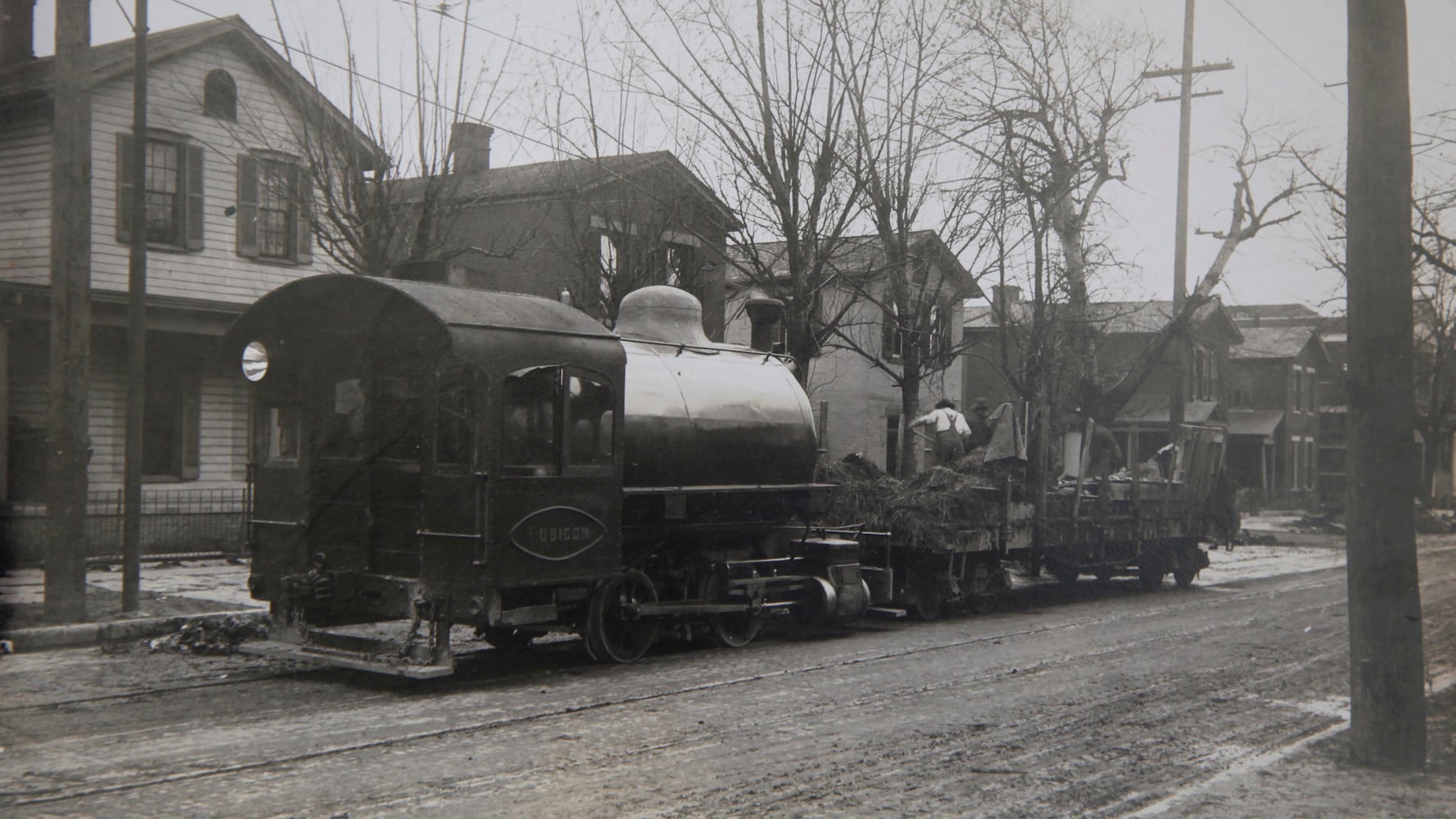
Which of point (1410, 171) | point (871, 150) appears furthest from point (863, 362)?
point (1410, 171)

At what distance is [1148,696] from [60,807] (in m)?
7.25

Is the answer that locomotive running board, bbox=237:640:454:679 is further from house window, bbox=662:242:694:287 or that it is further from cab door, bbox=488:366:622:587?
house window, bbox=662:242:694:287

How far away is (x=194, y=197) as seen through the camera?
19.3m

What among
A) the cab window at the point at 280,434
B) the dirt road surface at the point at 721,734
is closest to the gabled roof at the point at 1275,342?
the dirt road surface at the point at 721,734

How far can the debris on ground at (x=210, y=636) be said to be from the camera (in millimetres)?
10891

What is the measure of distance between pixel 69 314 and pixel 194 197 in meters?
8.34

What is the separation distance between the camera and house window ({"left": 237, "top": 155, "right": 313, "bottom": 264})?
18.6 meters

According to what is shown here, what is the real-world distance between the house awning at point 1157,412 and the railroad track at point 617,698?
28406mm

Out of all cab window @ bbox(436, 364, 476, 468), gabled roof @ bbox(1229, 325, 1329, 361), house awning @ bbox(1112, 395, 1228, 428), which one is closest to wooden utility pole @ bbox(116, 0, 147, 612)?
cab window @ bbox(436, 364, 476, 468)

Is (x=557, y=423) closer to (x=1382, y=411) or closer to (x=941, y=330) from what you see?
(x=1382, y=411)

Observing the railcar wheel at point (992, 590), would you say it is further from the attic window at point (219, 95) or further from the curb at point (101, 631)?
the attic window at point (219, 95)

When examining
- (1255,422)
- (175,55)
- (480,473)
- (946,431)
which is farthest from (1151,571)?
(1255,422)

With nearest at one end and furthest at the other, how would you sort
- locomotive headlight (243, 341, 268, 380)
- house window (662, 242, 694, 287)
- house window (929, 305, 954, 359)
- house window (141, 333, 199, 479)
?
locomotive headlight (243, 341, 268, 380)
house window (929, 305, 954, 359)
house window (141, 333, 199, 479)
house window (662, 242, 694, 287)

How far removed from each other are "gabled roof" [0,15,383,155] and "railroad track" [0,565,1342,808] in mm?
10035
